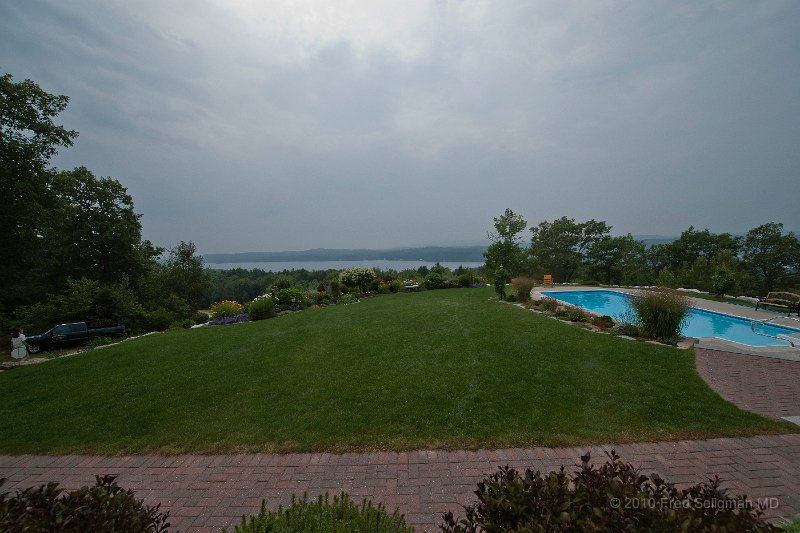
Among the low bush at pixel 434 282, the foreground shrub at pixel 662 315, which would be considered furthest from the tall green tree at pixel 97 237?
the foreground shrub at pixel 662 315

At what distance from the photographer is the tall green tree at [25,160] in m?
9.76

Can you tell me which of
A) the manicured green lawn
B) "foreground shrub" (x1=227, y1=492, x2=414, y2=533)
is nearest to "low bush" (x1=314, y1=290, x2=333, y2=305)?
the manicured green lawn

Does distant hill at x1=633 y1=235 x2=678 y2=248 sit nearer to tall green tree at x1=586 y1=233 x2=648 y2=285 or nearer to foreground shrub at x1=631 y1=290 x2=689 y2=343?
tall green tree at x1=586 y1=233 x2=648 y2=285

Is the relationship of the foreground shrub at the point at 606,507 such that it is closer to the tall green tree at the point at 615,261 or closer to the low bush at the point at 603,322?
the low bush at the point at 603,322

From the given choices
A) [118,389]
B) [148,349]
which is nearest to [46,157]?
[148,349]

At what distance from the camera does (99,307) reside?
13.2m

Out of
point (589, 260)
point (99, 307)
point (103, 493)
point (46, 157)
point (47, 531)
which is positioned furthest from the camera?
point (589, 260)

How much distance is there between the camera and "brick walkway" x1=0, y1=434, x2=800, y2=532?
3.05 m

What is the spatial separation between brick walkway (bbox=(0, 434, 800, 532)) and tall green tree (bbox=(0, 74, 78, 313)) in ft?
32.2

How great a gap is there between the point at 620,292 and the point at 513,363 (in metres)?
14.9

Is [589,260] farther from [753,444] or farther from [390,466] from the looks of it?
[390,466]

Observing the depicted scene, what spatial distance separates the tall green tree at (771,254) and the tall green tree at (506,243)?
25.5 m

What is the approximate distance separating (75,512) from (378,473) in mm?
2517

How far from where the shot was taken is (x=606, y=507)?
1.57 meters
